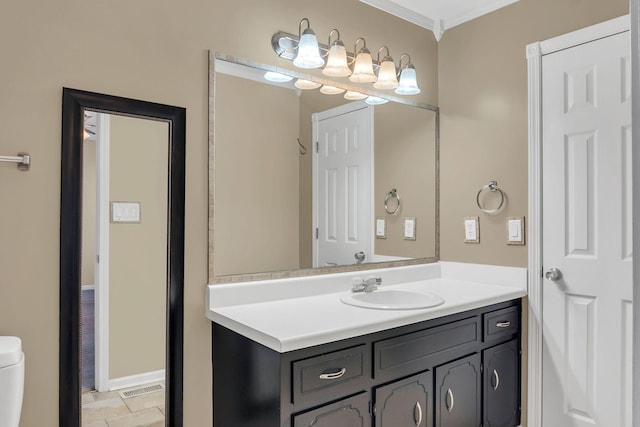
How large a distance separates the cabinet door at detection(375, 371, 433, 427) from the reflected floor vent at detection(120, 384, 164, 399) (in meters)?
0.85

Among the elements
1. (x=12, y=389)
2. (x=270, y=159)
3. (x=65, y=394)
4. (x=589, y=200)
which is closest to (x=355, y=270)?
(x=270, y=159)

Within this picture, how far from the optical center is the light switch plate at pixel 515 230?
243cm

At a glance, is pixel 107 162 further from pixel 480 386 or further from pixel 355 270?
pixel 480 386

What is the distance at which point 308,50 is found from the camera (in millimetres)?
2062

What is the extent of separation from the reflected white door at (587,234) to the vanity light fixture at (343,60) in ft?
2.39

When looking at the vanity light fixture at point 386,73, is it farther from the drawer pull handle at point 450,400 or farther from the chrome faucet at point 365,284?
the drawer pull handle at point 450,400

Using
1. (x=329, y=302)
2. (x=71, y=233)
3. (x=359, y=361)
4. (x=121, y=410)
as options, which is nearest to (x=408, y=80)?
(x=329, y=302)

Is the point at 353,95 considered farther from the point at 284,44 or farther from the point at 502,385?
the point at 502,385

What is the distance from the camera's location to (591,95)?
2182 mm

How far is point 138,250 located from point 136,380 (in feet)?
1.64

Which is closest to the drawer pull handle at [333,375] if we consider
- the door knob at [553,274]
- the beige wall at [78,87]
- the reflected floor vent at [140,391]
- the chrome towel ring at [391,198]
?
the beige wall at [78,87]

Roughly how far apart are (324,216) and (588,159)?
1321mm

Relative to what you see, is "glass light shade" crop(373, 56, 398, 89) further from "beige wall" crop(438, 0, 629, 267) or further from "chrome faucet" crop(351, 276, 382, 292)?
"chrome faucet" crop(351, 276, 382, 292)

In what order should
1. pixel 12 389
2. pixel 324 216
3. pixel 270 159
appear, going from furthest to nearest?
pixel 324 216 < pixel 270 159 < pixel 12 389
